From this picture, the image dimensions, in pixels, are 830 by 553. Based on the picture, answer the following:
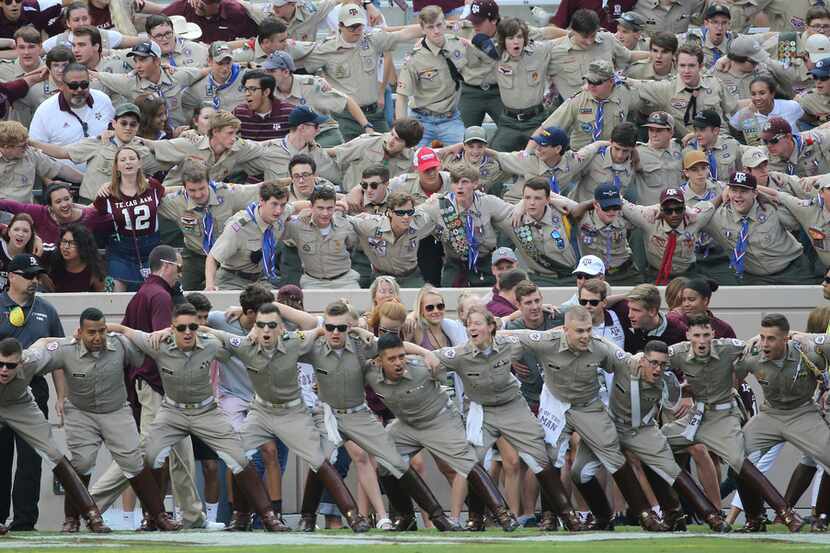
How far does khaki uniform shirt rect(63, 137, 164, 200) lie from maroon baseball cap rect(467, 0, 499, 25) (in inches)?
146

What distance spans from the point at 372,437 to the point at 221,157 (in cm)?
385

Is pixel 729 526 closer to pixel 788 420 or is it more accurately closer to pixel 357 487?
pixel 788 420

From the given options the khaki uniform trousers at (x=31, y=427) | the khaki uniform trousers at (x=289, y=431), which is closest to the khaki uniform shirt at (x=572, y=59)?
the khaki uniform trousers at (x=289, y=431)

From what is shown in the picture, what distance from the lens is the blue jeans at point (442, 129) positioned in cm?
1777

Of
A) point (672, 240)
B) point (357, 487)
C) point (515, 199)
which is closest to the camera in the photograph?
point (357, 487)

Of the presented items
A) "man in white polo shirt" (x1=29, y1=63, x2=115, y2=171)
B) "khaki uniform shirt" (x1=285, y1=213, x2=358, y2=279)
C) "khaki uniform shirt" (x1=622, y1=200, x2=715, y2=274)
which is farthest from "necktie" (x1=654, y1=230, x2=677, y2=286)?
"man in white polo shirt" (x1=29, y1=63, x2=115, y2=171)

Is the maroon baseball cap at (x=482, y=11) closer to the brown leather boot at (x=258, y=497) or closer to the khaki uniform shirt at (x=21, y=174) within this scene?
the khaki uniform shirt at (x=21, y=174)

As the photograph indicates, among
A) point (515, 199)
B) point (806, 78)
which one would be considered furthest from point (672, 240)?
point (806, 78)

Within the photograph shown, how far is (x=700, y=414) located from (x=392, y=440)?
2214mm

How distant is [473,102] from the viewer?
1809 cm

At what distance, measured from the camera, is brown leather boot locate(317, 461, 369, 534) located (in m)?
12.9

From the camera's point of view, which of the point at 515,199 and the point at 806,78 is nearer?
the point at 515,199

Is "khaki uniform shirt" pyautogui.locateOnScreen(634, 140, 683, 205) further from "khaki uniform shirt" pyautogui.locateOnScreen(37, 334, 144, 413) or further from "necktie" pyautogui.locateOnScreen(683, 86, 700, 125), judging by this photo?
"khaki uniform shirt" pyautogui.locateOnScreen(37, 334, 144, 413)

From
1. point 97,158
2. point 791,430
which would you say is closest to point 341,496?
point 791,430
